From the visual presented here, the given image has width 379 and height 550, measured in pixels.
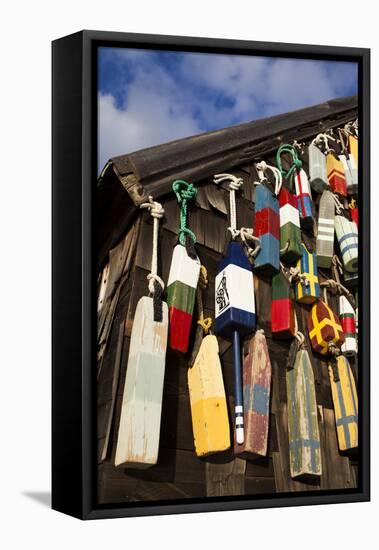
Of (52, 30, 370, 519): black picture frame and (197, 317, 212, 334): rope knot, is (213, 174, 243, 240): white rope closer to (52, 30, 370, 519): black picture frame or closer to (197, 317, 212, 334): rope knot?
(197, 317, 212, 334): rope knot

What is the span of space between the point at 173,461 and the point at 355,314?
851 millimetres

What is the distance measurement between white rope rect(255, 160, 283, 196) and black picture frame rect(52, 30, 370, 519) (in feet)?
1.21

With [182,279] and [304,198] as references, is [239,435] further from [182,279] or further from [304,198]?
[304,198]

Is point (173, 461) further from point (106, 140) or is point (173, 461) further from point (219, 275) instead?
point (106, 140)

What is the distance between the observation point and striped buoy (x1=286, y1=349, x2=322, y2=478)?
4.56 m

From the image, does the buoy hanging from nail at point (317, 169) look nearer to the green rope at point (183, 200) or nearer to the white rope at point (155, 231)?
the green rope at point (183, 200)

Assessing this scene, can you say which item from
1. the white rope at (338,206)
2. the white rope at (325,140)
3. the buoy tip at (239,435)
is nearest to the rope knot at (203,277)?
the buoy tip at (239,435)

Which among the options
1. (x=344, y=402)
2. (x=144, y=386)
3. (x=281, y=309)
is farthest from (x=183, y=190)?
(x=344, y=402)

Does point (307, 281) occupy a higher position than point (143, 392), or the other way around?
point (307, 281)

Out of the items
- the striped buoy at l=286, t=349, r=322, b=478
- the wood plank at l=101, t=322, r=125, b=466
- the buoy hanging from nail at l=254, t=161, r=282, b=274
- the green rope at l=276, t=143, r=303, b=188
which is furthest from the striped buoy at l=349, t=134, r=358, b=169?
the wood plank at l=101, t=322, r=125, b=466

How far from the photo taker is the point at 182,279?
14.3 feet

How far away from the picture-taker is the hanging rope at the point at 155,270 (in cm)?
432

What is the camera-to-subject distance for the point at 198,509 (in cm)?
438

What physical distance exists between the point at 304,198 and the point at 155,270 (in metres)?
0.64
